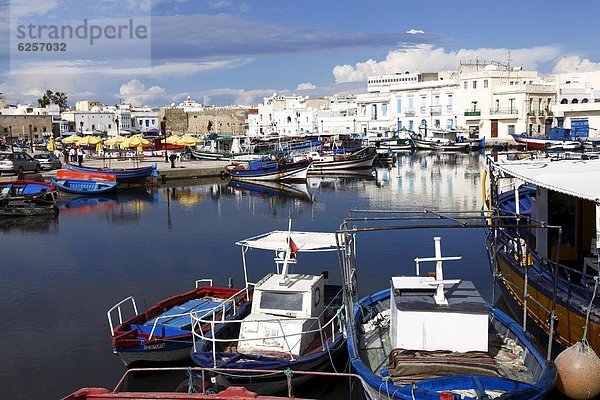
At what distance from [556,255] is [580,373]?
407 cm

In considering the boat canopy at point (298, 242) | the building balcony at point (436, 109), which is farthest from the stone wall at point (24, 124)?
the boat canopy at point (298, 242)

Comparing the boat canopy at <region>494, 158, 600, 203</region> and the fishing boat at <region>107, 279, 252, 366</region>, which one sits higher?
the boat canopy at <region>494, 158, 600, 203</region>

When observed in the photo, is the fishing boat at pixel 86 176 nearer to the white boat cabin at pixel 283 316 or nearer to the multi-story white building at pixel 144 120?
the white boat cabin at pixel 283 316

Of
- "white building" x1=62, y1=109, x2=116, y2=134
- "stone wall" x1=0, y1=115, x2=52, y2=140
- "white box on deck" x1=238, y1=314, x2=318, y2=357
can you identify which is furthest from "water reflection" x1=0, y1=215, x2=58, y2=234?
"white building" x1=62, y1=109, x2=116, y2=134

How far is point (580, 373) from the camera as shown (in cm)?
860

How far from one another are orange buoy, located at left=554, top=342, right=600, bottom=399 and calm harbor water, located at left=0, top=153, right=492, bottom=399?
289 inches

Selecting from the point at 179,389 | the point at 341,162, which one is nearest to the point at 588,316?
the point at 179,389

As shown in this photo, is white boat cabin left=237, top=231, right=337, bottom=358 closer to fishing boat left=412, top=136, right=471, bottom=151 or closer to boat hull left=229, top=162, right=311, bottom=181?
boat hull left=229, top=162, right=311, bottom=181

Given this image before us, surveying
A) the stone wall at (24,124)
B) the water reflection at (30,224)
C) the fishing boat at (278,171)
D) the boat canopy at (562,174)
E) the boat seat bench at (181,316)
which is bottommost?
the boat seat bench at (181,316)

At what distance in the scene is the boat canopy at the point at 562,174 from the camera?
Answer: 991 cm

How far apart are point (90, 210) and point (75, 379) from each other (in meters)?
21.8

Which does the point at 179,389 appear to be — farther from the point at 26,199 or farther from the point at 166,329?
the point at 26,199

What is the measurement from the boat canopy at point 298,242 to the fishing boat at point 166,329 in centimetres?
110

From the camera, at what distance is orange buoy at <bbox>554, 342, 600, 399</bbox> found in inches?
338
